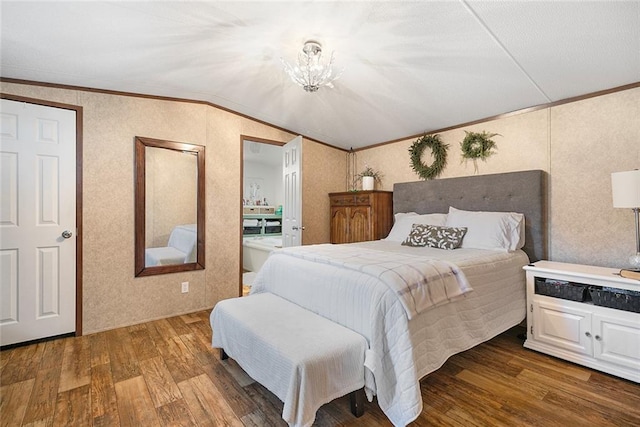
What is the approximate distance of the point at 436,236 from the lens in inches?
120

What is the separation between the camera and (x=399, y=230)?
11.9ft

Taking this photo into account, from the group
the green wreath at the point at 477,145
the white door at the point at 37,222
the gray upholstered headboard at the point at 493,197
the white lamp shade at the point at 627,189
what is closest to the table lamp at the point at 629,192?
the white lamp shade at the point at 627,189

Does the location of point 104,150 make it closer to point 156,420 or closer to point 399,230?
point 156,420

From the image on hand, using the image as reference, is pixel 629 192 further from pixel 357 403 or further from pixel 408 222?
pixel 357 403

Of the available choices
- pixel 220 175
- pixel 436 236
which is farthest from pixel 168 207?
pixel 436 236

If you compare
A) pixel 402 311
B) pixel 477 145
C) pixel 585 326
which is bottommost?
pixel 585 326

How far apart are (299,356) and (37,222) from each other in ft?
8.90

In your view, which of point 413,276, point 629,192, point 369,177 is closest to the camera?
point 413,276

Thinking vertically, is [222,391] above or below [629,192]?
below

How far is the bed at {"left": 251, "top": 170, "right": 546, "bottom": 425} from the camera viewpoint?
1608 millimetres

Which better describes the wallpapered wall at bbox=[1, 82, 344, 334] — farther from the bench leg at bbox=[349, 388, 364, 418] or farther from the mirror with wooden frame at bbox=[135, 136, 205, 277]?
the bench leg at bbox=[349, 388, 364, 418]

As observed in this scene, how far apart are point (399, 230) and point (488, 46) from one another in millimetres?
2060

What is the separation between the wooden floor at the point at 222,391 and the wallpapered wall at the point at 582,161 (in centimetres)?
108

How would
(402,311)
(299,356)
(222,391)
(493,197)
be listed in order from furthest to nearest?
(493,197), (222,391), (402,311), (299,356)
